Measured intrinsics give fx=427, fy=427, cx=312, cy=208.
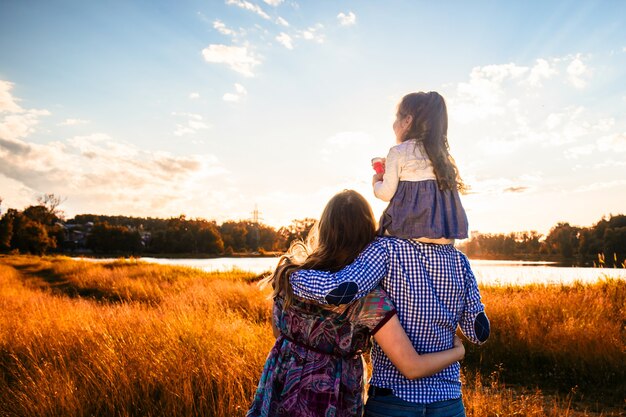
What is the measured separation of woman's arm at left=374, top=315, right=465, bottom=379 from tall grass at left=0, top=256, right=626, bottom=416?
93 centimetres

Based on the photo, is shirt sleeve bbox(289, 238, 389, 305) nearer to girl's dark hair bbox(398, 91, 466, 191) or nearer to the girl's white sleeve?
the girl's white sleeve

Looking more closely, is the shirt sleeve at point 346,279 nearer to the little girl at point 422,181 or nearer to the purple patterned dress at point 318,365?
the purple patterned dress at point 318,365

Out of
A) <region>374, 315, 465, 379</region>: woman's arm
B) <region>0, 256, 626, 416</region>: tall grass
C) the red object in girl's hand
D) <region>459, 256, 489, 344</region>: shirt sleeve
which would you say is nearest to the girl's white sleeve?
the red object in girl's hand

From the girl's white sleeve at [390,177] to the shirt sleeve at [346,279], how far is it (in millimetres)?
340

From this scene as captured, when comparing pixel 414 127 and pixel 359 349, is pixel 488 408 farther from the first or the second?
pixel 414 127

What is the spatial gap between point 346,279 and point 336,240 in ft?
0.90

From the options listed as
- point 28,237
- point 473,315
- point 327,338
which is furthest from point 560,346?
point 28,237

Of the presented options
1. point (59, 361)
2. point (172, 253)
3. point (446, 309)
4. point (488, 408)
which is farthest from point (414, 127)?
point (172, 253)

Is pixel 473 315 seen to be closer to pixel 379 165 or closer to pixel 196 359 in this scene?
pixel 379 165

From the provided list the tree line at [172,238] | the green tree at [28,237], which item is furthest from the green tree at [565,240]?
the green tree at [28,237]

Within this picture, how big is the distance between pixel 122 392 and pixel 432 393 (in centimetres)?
306

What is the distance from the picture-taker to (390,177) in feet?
6.55

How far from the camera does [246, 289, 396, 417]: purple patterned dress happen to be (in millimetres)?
1757

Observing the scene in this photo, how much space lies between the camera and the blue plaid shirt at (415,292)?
164 cm
